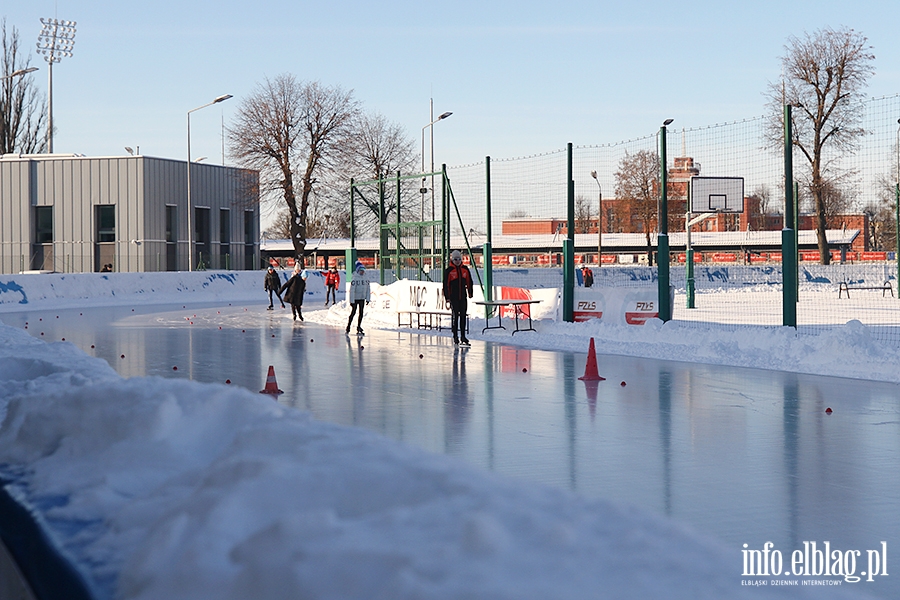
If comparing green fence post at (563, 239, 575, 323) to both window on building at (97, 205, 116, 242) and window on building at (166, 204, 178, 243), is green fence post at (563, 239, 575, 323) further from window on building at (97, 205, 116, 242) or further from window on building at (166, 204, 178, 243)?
window on building at (166, 204, 178, 243)

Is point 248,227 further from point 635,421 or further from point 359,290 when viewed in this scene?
point 635,421

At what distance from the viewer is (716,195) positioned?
29.5 metres

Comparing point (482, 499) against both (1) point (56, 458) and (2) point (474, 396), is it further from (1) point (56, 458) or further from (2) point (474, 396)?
(2) point (474, 396)

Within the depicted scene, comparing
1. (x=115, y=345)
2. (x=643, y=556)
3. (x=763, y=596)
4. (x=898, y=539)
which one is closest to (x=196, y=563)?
(x=643, y=556)

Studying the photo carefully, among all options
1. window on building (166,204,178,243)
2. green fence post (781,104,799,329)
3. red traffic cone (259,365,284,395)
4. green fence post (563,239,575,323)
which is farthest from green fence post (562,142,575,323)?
window on building (166,204,178,243)

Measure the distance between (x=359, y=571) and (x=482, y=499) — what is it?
613 millimetres

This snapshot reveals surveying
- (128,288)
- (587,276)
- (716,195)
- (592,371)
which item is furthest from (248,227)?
(592,371)

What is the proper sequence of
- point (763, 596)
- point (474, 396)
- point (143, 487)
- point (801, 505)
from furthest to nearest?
point (474, 396) → point (801, 505) → point (143, 487) → point (763, 596)

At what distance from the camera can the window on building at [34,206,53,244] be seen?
Answer: 2340 inches

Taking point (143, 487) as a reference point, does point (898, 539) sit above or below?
below

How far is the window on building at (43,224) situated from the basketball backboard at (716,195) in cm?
3948

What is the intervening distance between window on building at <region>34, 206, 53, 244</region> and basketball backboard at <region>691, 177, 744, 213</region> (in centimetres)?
3948

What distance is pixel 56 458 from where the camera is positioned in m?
5.69

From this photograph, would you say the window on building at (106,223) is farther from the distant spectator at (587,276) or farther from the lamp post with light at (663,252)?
the lamp post with light at (663,252)
